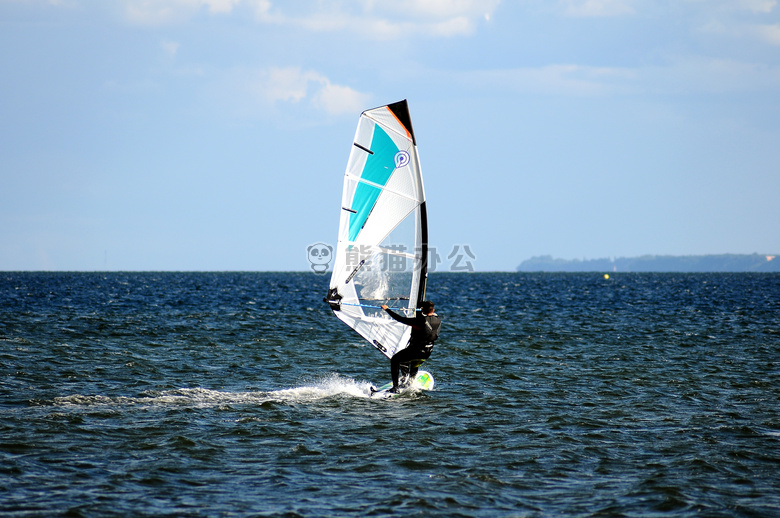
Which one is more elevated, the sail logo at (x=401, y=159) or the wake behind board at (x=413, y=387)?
the sail logo at (x=401, y=159)

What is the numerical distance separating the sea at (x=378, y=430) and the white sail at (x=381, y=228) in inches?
78.1

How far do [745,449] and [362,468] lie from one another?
19.3ft

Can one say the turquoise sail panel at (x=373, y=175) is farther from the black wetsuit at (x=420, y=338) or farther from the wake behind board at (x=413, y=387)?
the wake behind board at (x=413, y=387)

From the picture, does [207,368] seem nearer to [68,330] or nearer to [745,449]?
[68,330]

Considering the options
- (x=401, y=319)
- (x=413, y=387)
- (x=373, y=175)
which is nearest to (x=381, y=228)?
(x=373, y=175)

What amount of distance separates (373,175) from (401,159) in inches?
26.3

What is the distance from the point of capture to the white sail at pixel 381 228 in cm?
1418

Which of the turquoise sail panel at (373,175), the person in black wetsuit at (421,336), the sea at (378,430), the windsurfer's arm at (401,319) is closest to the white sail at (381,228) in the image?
the turquoise sail panel at (373,175)

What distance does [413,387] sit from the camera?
1513cm

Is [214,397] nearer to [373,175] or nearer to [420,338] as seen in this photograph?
[420,338]

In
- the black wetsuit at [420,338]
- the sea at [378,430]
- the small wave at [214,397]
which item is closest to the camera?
the sea at [378,430]

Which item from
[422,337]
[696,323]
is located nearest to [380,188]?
[422,337]

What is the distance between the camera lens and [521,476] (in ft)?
30.7

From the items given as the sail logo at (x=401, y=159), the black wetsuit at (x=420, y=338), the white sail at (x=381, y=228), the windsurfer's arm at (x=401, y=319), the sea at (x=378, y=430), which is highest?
the sail logo at (x=401, y=159)
